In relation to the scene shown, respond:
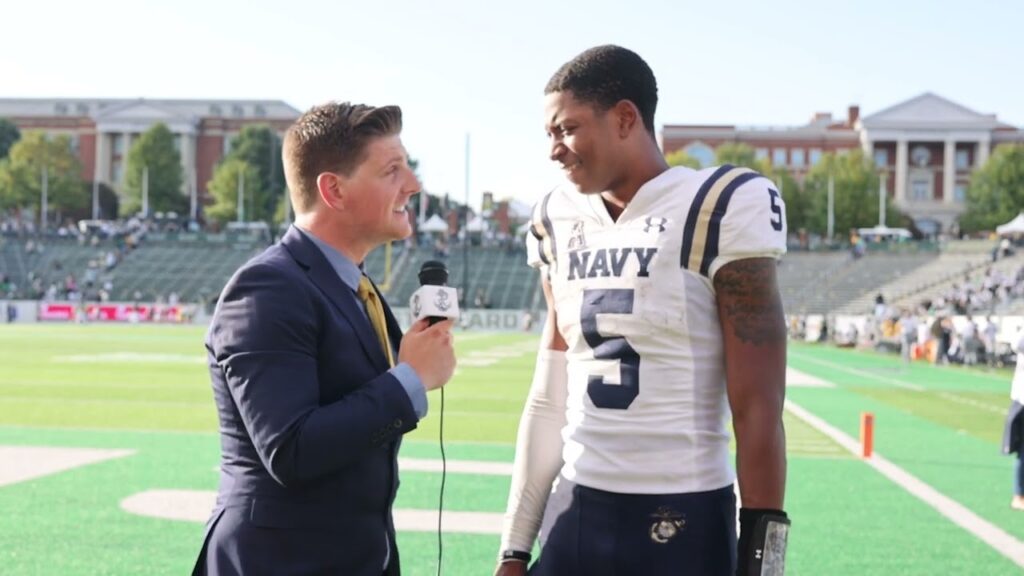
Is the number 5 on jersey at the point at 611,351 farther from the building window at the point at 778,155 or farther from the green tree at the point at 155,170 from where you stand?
the building window at the point at 778,155

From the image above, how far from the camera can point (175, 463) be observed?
979 cm

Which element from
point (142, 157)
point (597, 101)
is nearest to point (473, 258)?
point (142, 157)

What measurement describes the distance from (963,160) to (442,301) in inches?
3814

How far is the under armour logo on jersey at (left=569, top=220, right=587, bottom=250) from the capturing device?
2.89 meters

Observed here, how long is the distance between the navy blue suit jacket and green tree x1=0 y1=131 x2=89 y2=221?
9017 centimetres

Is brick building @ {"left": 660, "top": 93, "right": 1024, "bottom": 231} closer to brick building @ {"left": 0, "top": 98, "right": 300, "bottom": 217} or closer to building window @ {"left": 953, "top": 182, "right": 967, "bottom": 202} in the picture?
building window @ {"left": 953, "top": 182, "right": 967, "bottom": 202}

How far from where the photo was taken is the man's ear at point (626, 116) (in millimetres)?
2830

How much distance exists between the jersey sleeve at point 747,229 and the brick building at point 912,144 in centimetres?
8975

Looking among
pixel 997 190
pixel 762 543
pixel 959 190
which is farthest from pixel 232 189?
pixel 762 543

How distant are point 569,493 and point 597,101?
0.96m

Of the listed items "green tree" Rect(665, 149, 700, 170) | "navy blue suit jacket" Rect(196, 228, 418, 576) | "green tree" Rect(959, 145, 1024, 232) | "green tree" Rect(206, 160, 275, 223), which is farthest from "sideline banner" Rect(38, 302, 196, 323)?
"green tree" Rect(959, 145, 1024, 232)

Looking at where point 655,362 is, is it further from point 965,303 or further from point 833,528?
point 965,303

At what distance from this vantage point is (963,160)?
91.9 meters

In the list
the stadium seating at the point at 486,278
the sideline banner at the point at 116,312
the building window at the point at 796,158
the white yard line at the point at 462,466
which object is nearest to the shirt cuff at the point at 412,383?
the white yard line at the point at 462,466
